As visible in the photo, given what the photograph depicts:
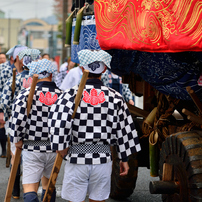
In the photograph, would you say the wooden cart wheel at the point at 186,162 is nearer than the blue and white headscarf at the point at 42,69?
Yes

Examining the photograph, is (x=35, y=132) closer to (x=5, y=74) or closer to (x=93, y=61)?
(x=93, y=61)

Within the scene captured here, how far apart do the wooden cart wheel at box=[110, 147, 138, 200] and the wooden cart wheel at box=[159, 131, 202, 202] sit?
1.30 m

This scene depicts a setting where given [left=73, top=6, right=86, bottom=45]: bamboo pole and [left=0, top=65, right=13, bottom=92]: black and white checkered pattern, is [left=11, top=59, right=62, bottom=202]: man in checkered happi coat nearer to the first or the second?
[left=73, top=6, right=86, bottom=45]: bamboo pole

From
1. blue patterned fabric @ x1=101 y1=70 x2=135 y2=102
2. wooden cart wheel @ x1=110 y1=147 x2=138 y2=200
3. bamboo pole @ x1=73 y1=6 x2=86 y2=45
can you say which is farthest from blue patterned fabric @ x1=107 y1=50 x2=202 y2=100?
blue patterned fabric @ x1=101 y1=70 x2=135 y2=102

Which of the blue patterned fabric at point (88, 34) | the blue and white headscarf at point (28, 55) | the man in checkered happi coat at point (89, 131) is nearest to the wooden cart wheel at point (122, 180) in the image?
the man in checkered happi coat at point (89, 131)

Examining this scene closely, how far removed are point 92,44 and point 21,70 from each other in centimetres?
146

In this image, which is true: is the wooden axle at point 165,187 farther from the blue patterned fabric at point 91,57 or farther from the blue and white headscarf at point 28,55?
the blue and white headscarf at point 28,55

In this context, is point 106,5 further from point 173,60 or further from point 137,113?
point 137,113

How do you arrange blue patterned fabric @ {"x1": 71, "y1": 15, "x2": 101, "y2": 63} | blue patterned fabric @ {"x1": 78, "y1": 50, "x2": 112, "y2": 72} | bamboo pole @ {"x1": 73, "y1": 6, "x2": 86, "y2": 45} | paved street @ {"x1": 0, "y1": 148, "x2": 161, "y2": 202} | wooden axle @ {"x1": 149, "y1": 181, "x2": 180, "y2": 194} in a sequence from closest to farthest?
1. wooden axle @ {"x1": 149, "y1": 181, "x2": 180, "y2": 194}
2. blue patterned fabric @ {"x1": 78, "y1": 50, "x2": 112, "y2": 72}
3. blue patterned fabric @ {"x1": 71, "y1": 15, "x2": 101, "y2": 63}
4. bamboo pole @ {"x1": 73, "y1": 6, "x2": 86, "y2": 45}
5. paved street @ {"x1": 0, "y1": 148, "x2": 161, "y2": 202}

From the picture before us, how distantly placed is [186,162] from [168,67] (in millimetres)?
740

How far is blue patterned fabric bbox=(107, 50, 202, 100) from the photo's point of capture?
3016mm

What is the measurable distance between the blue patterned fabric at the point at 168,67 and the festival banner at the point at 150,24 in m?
0.24

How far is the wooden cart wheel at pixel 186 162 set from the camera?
9.57 ft

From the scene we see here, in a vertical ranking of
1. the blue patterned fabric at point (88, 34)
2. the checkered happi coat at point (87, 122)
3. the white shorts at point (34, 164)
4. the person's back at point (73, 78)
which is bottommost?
the white shorts at point (34, 164)
